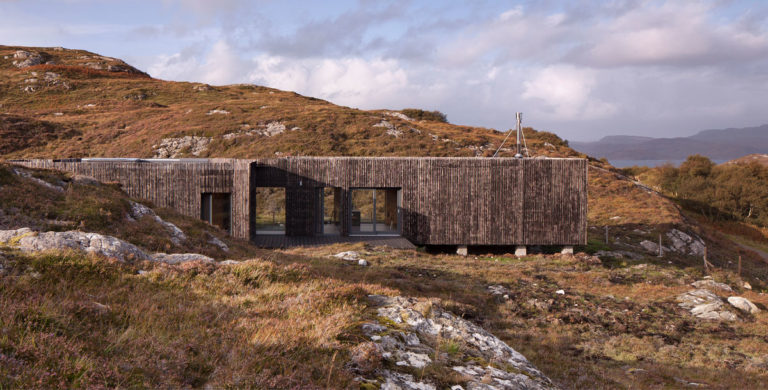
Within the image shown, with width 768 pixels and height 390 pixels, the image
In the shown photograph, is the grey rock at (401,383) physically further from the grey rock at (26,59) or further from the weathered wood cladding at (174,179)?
the grey rock at (26,59)

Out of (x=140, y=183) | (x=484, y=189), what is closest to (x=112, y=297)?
(x=140, y=183)

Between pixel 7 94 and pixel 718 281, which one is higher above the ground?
pixel 7 94

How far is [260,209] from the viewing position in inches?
976

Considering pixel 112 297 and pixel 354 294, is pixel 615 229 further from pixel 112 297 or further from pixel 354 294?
pixel 112 297

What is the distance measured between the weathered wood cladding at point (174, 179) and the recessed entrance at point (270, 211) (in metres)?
2.31

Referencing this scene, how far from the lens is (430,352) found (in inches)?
222

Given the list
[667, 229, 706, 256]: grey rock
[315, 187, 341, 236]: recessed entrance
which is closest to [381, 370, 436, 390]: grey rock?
[315, 187, 341, 236]: recessed entrance

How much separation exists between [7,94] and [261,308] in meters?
72.8

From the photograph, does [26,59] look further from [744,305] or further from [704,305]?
[744,305]

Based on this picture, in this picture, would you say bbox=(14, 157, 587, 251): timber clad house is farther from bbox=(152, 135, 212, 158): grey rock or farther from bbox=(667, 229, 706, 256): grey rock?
bbox=(152, 135, 212, 158): grey rock

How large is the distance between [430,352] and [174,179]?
19566mm

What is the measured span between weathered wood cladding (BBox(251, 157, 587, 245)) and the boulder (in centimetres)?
872

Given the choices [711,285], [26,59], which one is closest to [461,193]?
[711,285]

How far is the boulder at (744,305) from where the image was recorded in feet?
47.1
